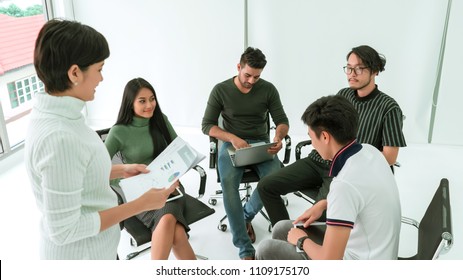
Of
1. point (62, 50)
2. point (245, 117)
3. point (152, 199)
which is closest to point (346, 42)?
point (245, 117)

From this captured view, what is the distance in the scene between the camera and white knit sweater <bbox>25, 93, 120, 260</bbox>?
117cm

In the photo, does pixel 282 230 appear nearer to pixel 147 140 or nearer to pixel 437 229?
pixel 437 229

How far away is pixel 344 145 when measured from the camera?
1.69 m

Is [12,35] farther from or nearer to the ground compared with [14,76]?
farther from the ground

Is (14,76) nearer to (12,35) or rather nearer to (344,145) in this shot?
(12,35)

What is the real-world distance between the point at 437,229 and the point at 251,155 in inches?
52.7

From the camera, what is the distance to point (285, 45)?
4.07m

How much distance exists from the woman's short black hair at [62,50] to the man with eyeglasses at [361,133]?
165cm

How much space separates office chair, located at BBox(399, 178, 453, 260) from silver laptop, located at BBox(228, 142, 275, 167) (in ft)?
3.65

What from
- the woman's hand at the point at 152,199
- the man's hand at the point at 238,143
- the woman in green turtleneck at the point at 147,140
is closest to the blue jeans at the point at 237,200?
the man's hand at the point at 238,143

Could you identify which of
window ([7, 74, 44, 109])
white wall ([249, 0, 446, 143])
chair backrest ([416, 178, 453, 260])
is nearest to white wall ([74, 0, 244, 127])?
white wall ([249, 0, 446, 143])

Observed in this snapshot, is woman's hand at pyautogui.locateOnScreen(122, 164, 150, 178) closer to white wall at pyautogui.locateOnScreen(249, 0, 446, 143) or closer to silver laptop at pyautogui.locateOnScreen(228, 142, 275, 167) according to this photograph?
silver laptop at pyautogui.locateOnScreen(228, 142, 275, 167)
